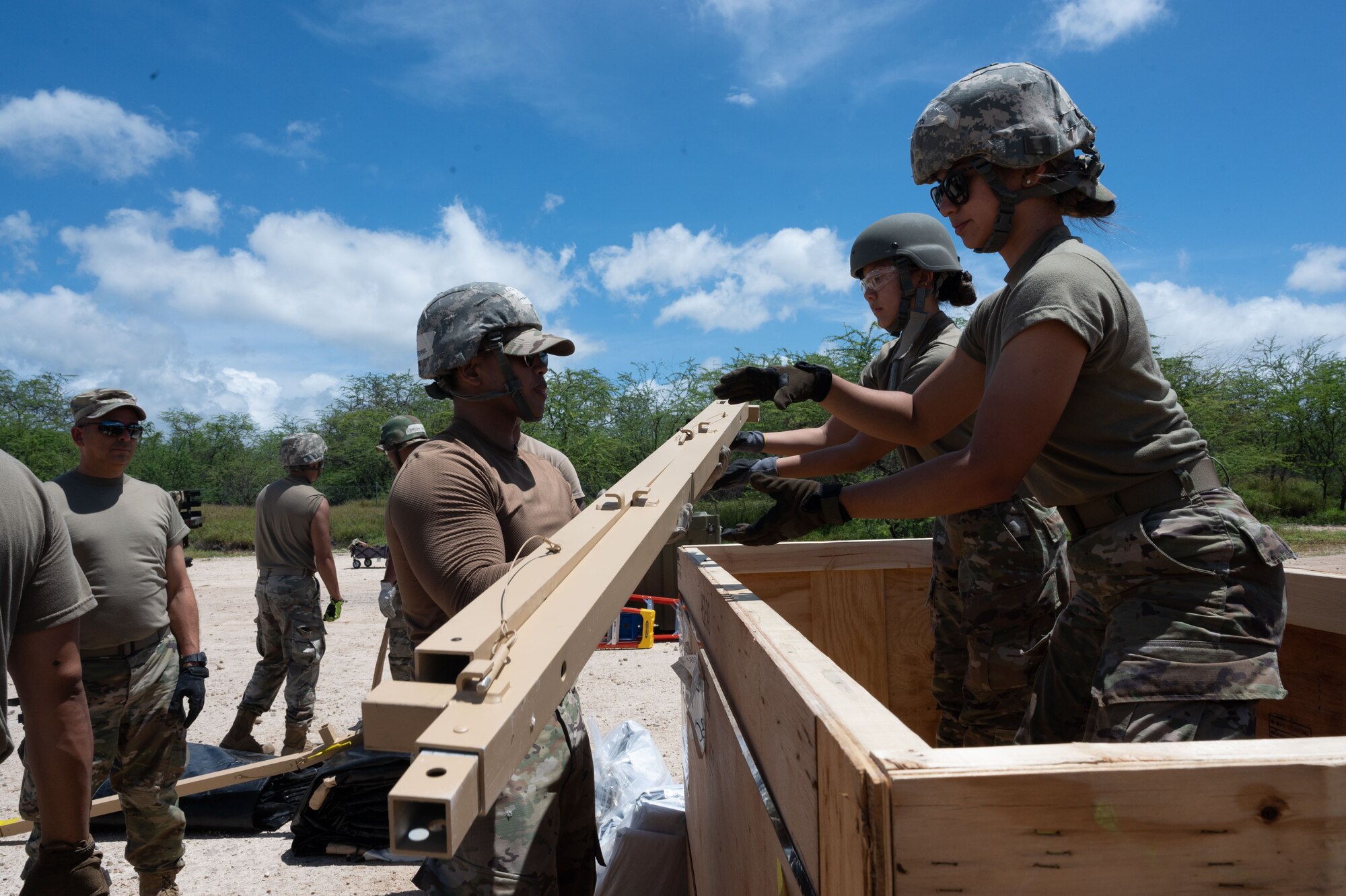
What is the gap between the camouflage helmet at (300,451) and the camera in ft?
23.5

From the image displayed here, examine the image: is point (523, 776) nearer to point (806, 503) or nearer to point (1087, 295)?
point (806, 503)

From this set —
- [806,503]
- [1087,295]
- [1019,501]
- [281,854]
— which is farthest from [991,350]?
[281,854]

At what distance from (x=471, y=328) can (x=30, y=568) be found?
127 centimetres

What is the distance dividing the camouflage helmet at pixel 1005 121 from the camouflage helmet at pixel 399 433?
16.8 ft

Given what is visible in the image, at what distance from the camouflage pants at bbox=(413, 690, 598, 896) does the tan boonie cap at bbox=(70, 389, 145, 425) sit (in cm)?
329

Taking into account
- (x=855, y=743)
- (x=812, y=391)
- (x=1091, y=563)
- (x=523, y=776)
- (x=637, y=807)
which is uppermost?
(x=812, y=391)

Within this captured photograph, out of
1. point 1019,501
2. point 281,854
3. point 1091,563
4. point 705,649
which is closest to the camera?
point 1091,563

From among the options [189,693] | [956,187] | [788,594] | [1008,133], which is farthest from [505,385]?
[189,693]

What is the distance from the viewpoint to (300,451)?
7.21m

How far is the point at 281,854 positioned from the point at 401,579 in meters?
3.45

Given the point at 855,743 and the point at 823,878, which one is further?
the point at 823,878

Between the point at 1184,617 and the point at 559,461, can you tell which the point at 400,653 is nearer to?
the point at 559,461

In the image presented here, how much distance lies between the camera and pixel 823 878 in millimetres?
1184

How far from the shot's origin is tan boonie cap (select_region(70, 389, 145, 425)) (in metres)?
4.43
